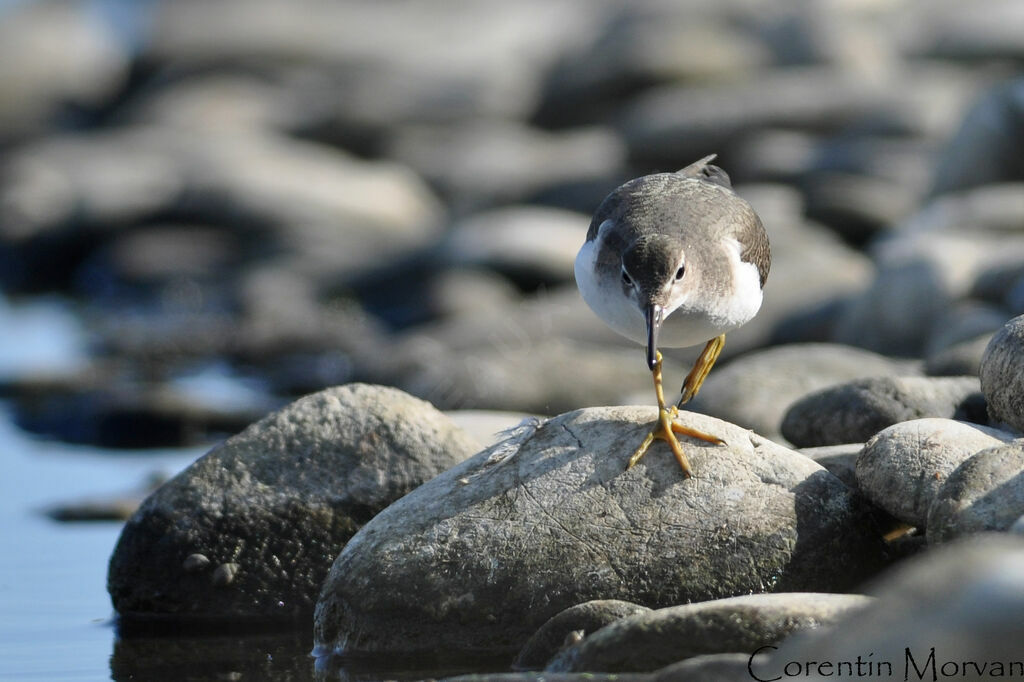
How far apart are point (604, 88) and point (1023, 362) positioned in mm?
17757

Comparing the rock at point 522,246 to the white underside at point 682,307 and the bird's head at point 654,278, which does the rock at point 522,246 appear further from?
the bird's head at point 654,278

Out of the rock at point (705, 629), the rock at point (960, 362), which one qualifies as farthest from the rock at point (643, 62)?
the rock at point (705, 629)

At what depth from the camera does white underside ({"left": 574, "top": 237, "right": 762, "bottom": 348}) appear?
5.20 meters

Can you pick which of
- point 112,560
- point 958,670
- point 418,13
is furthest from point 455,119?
point 958,670

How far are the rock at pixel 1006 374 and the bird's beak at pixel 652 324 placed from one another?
4.77 feet

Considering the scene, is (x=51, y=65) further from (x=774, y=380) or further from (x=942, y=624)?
(x=942, y=624)

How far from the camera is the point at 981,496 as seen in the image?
473 centimetres

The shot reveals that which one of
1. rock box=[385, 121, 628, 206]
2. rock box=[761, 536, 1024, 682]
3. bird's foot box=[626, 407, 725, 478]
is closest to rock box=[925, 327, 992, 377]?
bird's foot box=[626, 407, 725, 478]

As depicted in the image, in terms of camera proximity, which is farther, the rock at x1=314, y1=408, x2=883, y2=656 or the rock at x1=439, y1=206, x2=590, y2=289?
the rock at x1=439, y1=206, x2=590, y2=289

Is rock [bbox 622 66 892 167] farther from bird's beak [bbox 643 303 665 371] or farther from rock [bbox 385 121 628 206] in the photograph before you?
bird's beak [bbox 643 303 665 371]

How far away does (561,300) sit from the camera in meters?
13.1

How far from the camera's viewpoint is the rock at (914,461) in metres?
5.11

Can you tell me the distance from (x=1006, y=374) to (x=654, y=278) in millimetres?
1543

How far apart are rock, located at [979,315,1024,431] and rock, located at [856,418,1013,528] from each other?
0.70 feet
